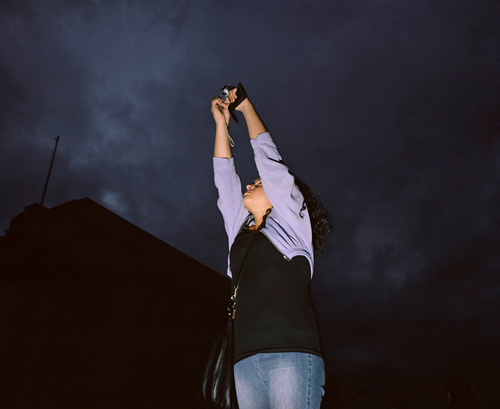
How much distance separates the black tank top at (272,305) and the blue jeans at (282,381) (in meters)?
0.04

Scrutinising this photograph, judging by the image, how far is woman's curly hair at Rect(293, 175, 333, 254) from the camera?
7.49 feet

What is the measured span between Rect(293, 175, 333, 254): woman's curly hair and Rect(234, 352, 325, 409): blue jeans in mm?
943

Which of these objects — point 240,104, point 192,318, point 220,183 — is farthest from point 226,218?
point 192,318

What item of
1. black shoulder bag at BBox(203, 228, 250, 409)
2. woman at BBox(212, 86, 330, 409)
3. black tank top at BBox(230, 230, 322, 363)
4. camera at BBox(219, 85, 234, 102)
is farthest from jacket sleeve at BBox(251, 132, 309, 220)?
black shoulder bag at BBox(203, 228, 250, 409)

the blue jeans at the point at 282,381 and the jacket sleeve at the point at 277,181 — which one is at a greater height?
the jacket sleeve at the point at 277,181

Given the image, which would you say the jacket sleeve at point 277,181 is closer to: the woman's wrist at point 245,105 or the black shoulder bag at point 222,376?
the woman's wrist at point 245,105

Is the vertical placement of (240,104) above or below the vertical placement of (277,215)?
above

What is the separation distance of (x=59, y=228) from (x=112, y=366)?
143 inches

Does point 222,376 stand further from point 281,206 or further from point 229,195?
point 229,195

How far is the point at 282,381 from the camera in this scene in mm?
1361

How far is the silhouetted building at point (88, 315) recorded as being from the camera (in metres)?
6.95

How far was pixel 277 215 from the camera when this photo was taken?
1912mm

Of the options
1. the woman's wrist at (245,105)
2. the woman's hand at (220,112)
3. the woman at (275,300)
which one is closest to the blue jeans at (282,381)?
the woman at (275,300)

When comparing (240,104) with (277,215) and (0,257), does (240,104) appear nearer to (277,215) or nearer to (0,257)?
A: (277,215)
